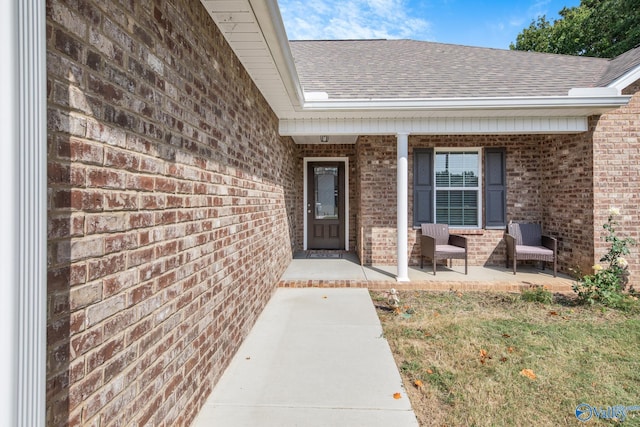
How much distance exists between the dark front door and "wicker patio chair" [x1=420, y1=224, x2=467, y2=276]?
2530 mm

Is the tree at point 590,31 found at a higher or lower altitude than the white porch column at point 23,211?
higher

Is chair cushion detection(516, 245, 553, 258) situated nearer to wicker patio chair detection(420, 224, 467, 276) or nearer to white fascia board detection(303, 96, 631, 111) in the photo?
wicker patio chair detection(420, 224, 467, 276)

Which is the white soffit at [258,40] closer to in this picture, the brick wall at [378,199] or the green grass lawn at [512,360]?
the brick wall at [378,199]

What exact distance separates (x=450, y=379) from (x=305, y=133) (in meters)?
4.36

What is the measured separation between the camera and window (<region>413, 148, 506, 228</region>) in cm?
674

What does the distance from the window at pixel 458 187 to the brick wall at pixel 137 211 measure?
4817mm

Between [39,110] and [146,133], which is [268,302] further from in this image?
[39,110]

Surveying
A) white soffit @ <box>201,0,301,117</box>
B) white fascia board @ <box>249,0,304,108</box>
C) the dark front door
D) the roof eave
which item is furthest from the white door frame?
white fascia board @ <box>249,0,304,108</box>

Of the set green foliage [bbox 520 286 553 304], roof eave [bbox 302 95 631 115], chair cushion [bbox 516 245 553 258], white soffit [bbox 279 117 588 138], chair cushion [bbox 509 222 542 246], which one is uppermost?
roof eave [bbox 302 95 631 115]

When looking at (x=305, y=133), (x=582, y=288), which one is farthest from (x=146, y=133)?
(x=582, y=288)

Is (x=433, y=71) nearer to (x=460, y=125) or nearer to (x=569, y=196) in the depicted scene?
(x=460, y=125)

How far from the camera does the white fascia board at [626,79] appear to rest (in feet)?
16.9

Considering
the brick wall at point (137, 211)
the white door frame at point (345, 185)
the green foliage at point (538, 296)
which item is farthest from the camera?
the white door frame at point (345, 185)

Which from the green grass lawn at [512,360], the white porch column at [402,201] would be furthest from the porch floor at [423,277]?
the green grass lawn at [512,360]
